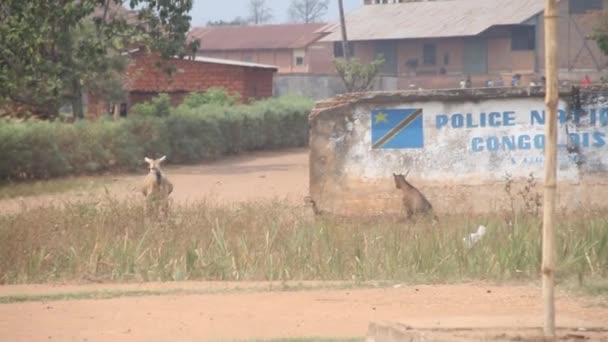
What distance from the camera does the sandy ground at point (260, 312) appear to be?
9.30m

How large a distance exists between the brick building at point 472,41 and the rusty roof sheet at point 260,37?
7.21 metres

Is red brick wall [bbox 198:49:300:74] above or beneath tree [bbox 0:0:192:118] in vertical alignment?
above

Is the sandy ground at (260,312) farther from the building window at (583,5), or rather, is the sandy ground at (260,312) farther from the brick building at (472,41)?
the building window at (583,5)

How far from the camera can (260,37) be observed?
7819cm

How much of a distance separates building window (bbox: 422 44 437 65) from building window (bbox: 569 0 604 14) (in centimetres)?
790

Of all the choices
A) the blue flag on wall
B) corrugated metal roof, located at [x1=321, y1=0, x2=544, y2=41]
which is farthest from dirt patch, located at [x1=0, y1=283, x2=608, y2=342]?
corrugated metal roof, located at [x1=321, y1=0, x2=544, y2=41]

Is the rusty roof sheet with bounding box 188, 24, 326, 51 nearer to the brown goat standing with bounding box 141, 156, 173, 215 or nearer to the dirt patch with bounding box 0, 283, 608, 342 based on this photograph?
the brown goat standing with bounding box 141, 156, 173, 215

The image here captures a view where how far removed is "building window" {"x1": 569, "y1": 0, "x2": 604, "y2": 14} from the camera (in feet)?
198

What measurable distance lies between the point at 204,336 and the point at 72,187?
1663cm

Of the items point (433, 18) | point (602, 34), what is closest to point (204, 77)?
point (602, 34)

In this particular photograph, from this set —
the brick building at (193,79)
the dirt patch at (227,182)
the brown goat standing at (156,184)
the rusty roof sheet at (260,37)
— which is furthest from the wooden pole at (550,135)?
the rusty roof sheet at (260,37)

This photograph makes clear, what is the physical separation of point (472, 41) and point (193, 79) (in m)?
23.5

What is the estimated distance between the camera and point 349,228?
13.4 meters

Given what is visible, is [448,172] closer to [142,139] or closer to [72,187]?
[72,187]
